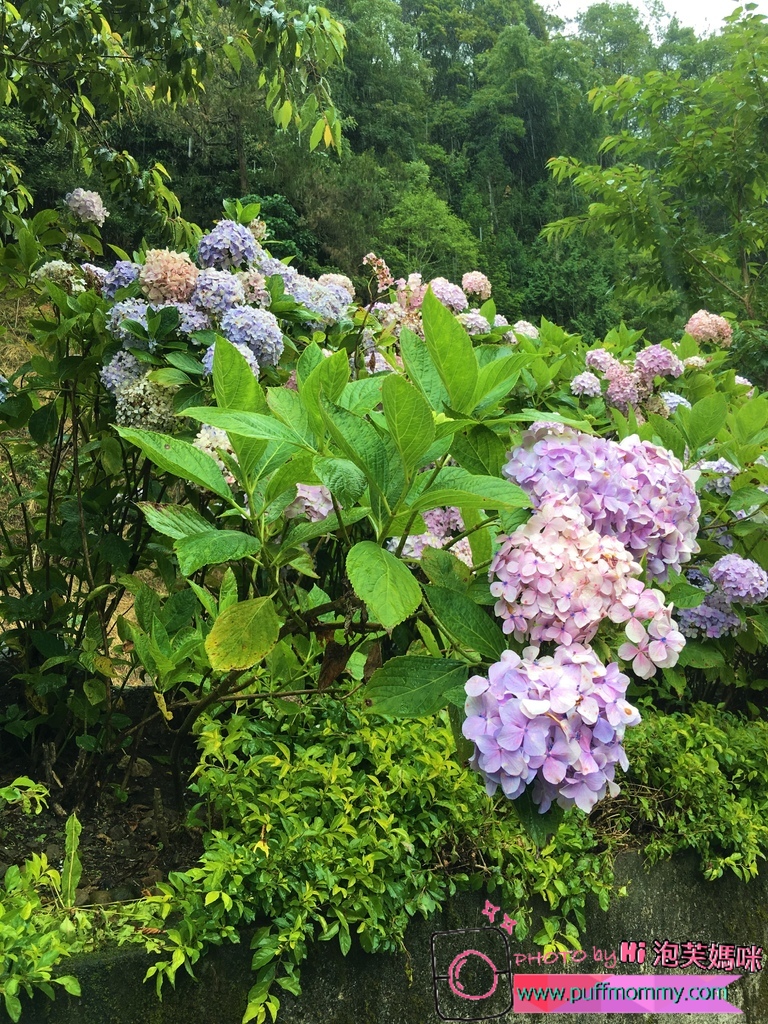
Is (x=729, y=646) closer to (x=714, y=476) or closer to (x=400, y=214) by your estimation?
(x=714, y=476)

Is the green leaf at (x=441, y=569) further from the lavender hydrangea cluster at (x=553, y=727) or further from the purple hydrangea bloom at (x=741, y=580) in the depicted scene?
the purple hydrangea bloom at (x=741, y=580)

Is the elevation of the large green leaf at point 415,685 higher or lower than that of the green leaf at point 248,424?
lower

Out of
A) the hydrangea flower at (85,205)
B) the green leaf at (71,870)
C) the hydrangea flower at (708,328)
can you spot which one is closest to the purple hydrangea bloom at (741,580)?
the green leaf at (71,870)

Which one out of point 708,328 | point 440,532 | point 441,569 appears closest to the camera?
point 441,569

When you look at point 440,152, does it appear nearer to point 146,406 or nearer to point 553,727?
point 146,406

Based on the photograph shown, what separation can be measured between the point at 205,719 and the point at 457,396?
0.82 metres

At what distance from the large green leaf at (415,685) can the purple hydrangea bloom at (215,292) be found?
77cm

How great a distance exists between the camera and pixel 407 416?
69 centimetres

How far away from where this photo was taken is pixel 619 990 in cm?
136

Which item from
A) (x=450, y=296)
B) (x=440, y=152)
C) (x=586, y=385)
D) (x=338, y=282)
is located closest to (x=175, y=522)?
(x=338, y=282)

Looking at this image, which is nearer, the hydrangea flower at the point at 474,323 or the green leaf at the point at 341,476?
the green leaf at the point at 341,476

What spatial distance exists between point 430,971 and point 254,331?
3.32ft

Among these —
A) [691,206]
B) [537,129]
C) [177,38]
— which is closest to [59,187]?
[691,206]

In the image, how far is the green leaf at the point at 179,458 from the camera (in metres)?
0.73
